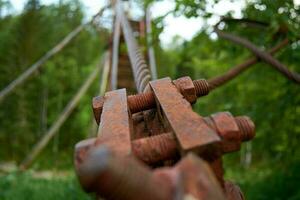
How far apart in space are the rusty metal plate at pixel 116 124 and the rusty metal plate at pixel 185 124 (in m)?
0.09

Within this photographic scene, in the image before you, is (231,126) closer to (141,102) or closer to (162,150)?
(162,150)

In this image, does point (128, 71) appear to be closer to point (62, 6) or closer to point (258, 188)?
point (258, 188)

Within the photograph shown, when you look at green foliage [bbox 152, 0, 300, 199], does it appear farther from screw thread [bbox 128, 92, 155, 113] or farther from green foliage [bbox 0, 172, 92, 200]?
green foliage [bbox 0, 172, 92, 200]

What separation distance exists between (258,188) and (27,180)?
144 inches

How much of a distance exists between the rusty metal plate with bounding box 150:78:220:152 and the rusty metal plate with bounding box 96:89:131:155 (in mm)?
89

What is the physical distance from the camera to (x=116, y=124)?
1.01 meters

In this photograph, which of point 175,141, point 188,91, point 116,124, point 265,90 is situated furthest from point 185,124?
point 265,90

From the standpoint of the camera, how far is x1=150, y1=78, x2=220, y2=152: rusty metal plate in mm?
766

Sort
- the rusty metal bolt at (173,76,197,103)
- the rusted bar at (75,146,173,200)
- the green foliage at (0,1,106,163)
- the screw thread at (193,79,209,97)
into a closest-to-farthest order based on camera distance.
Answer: the rusted bar at (75,146,173,200) < the rusty metal bolt at (173,76,197,103) < the screw thread at (193,79,209,97) < the green foliage at (0,1,106,163)

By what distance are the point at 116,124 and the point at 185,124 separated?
20 centimetres

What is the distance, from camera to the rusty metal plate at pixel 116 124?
83 centimetres

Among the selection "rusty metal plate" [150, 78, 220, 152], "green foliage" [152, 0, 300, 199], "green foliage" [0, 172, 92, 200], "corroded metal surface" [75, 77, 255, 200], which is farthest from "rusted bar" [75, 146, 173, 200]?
"green foliage" [0, 172, 92, 200]

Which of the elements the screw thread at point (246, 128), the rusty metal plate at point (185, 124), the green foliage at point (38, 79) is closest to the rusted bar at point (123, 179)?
the rusty metal plate at point (185, 124)

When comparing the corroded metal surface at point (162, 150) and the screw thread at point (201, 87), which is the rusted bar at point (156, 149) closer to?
the corroded metal surface at point (162, 150)
